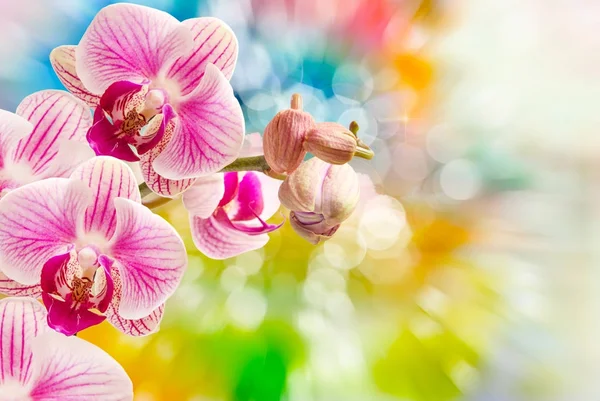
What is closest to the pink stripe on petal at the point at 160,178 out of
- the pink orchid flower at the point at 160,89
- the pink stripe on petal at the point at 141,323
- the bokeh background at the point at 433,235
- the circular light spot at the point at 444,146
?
the pink orchid flower at the point at 160,89

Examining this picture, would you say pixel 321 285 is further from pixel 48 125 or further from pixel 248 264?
pixel 48 125

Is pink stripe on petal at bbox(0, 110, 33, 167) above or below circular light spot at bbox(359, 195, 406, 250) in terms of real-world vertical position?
above

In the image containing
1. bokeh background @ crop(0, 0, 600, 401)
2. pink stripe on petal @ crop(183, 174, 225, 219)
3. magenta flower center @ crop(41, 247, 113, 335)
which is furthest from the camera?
bokeh background @ crop(0, 0, 600, 401)

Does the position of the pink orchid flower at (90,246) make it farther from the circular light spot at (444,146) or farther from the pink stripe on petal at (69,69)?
the circular light spot at (444,146)

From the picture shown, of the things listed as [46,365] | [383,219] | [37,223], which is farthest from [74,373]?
[383,219]

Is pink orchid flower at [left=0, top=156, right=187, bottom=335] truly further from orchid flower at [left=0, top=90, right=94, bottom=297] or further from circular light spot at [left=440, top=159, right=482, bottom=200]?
circular light spot at [left=440, top=159, right=482, bottom=200]

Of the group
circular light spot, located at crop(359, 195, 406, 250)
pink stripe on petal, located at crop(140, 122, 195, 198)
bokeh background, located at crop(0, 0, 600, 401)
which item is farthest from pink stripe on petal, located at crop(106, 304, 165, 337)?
circular light spot, located at crop(359, 195, 406, 250)

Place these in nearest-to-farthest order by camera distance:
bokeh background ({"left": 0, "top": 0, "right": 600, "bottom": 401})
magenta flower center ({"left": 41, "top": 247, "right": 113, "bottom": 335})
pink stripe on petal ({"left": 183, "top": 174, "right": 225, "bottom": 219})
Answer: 1. magenta flower center ({"left": 41, "top": 247, "right": 113, "bottom": 335})
2. pink stripe on petal ({"left": 183, "top": 174, "right": 225, "bottom": 219})
3. bokeh background ({"left": 0, "top": 0, "right": 600, "bottom": 401})
